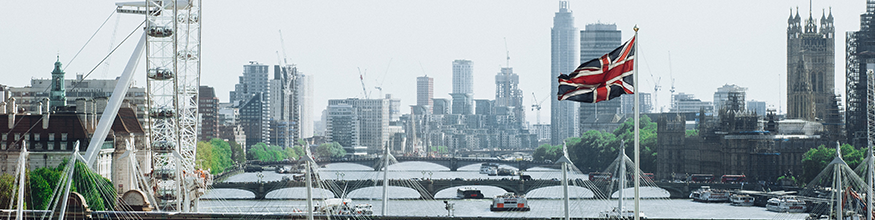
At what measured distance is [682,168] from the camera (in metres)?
153

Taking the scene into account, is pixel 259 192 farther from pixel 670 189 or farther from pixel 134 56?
pixel 134 56

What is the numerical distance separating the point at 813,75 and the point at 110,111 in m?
149

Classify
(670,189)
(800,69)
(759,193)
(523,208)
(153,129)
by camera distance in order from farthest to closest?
1. (800,69)
2. (670,189)
3. (759,193)
4. (523,208)
5. (153,129)

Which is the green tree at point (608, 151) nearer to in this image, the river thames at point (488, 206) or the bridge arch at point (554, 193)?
the bridge arch at point (554, 193)

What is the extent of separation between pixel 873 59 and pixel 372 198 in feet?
222

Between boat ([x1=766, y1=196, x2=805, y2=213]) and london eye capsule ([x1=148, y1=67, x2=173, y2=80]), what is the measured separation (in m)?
54.1

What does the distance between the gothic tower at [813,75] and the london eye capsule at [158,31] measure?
138527 millimetres

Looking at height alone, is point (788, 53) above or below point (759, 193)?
above

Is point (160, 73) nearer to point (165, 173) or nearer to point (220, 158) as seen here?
point (165, 173)

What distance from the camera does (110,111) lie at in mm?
61219

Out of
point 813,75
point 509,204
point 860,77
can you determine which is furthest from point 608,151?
point 509,204

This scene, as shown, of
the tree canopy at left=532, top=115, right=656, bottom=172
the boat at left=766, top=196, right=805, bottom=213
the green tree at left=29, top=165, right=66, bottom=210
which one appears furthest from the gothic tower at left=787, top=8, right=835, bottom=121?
the green tree at left=29, top=165, right=66, bottom=210

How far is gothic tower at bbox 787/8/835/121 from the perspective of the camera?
615 feet

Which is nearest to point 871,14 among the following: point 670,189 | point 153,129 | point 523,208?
point 670,189
